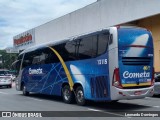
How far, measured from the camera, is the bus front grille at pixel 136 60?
1330 centimetres

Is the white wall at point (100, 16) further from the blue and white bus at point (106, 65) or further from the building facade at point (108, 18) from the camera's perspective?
the blue and white bus at point (106, 65)

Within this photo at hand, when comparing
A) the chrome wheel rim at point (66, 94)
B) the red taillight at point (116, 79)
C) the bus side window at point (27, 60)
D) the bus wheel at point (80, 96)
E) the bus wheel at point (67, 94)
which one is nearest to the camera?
the red taillight at point (116, 79)

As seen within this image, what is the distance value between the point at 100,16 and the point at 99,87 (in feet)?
61.3

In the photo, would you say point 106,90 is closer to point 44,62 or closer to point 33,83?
point 44,62

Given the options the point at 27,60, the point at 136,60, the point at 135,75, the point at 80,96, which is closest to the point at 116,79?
the point at 135,75

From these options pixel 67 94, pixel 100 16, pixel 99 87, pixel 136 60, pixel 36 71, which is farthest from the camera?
pixel 100 16

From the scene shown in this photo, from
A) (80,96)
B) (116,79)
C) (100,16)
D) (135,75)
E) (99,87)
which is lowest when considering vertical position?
(80,96)

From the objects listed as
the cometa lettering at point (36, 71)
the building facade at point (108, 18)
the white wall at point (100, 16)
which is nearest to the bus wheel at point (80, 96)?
the cometa lettering at point (36, 71)

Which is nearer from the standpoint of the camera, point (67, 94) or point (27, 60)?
point (67, 94)

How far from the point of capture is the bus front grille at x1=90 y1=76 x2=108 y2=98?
13441 millimetres

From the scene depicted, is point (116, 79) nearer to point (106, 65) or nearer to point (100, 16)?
point (106, 65)

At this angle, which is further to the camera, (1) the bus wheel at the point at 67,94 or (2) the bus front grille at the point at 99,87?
(1) the bus wheel at the point at 67,94

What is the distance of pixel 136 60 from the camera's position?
533 inches

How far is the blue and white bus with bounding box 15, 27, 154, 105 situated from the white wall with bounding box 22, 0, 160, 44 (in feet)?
37.9
